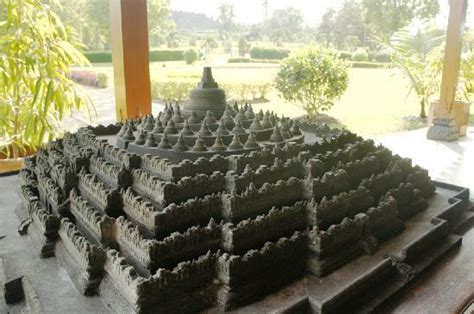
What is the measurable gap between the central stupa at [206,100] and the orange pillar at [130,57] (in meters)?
1.18

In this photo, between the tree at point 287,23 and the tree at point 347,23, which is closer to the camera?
the tree at point 347,23

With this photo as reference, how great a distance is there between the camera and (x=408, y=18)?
29.0m

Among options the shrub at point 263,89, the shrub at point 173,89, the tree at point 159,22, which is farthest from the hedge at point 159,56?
the shrub at point 263,89

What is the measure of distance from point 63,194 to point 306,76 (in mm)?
9983

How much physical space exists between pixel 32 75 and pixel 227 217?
13.4ft

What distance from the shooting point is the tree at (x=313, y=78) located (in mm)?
12672

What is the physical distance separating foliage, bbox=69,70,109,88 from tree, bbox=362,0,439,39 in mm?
17719

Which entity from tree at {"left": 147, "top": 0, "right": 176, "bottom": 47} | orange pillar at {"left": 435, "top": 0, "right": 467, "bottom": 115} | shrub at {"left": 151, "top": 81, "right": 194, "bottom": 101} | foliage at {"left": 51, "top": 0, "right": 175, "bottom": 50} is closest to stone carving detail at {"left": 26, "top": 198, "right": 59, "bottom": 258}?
orange pillar at {"left": 435, "top": 0, "right": 467, "bottom": 115}

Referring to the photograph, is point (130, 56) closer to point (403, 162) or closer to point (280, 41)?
point (403, 162)

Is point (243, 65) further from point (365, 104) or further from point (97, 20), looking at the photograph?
point (365, 104)

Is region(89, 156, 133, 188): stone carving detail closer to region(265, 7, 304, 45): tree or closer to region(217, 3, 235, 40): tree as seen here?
region(217, 3, 235, 40): tree

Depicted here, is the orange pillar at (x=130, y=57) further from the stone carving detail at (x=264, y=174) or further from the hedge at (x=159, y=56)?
the hedge at (x=159, y=56)

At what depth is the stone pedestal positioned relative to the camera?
10078mm

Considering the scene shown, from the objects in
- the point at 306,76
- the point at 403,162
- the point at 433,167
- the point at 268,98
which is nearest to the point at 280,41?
the point at 268,98
